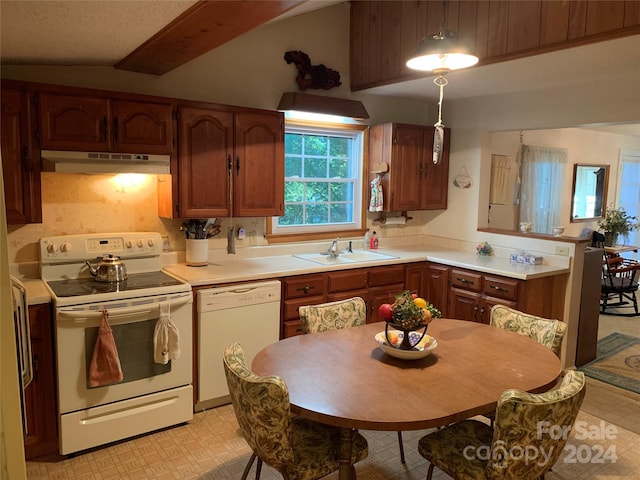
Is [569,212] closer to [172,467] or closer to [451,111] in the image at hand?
[451,111]

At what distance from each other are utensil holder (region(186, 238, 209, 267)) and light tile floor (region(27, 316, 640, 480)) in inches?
41.5

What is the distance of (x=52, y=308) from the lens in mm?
2729

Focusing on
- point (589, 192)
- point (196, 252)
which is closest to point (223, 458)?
point (196, 252)

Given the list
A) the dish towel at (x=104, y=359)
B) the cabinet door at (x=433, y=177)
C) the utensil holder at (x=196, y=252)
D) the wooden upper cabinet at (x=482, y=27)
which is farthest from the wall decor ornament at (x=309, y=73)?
the dish towel at (x=104, y=359)

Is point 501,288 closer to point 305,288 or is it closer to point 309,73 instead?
point 305,288

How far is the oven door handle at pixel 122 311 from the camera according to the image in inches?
104

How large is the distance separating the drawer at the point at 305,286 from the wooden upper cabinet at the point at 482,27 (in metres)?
1.71

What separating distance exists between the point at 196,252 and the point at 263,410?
6.49 ft

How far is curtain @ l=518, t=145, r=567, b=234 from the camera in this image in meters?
5.70

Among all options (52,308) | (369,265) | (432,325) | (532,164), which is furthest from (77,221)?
(532,164)

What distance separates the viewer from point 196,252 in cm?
359

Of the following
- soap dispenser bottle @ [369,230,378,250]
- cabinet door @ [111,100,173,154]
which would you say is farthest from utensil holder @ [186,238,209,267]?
soap dispenser bottle @ [369,230,378,250]

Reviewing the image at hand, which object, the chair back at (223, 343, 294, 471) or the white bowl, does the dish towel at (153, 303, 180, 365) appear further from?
the white bowl

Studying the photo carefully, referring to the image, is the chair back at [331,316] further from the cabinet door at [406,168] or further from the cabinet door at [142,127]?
the cabinet door at [406,168]
